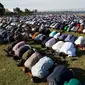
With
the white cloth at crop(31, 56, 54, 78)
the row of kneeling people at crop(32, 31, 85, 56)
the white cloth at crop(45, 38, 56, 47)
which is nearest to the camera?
the white cloth at crop(31, 56, 54, 78)

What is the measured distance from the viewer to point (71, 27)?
40.3 metres

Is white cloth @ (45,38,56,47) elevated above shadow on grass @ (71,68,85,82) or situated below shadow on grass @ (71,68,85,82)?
above

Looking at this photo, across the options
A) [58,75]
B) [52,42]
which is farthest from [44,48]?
[58,75]

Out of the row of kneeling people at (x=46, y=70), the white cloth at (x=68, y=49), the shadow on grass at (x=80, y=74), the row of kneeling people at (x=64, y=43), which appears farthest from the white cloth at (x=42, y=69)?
the row of kneeling people at (x=64, y=43)

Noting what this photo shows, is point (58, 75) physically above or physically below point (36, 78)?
above

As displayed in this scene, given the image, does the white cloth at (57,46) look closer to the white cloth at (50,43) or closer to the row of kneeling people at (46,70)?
the white cloth at (50,43)

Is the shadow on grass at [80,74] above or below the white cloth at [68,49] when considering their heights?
below

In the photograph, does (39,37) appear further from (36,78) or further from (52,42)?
(36,78)

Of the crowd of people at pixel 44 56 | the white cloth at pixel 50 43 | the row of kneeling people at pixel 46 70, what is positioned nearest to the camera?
the row of kneeling people at pixel 46 70

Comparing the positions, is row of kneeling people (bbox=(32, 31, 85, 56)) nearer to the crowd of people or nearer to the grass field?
the crowd of people

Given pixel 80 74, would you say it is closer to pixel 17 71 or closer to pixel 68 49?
pixel 68 49

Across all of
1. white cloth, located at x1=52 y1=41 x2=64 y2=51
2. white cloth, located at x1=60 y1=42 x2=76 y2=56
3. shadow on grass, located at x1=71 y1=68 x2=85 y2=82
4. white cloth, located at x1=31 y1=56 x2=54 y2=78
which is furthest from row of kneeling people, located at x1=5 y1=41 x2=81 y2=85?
white cloth, located at x1=52 y1=41 x2=64 y2=51

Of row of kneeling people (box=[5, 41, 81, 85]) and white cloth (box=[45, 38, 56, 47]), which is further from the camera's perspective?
white cloth (box=[45, 38, 56, 47])

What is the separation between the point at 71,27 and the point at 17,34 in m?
15.5
